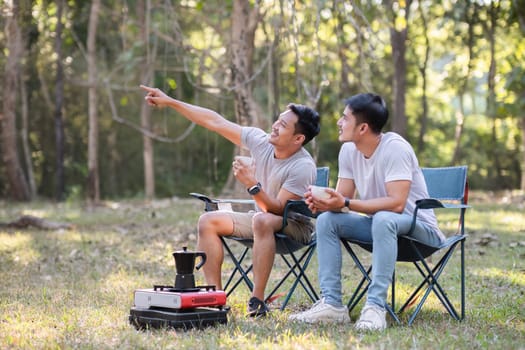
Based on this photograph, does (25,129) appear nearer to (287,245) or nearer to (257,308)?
(287,245)

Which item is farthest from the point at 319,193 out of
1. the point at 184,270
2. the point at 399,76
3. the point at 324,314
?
the point at 399,76

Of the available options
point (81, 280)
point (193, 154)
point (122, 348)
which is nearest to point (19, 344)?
point (122, 348)

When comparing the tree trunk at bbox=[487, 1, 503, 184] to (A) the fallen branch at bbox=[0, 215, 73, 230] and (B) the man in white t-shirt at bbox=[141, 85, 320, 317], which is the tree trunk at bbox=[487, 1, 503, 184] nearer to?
(A) the fallen branch at bbox=[0, 215, 73, 230]

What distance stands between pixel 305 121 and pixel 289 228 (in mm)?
556

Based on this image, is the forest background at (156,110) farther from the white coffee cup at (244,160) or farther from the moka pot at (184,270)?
the moka pot at (184,270)

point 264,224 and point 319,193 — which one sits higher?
point 319,193

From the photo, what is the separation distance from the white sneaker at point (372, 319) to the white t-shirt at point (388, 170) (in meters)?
0.54

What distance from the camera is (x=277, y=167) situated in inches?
167

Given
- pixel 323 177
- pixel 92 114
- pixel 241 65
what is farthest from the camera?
pixel 92 114

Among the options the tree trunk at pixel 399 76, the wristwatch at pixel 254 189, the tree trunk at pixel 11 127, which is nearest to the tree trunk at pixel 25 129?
the tree trunk at pixel 11 127

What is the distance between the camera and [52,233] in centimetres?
850

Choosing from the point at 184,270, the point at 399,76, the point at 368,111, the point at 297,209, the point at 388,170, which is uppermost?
the point at 399,76

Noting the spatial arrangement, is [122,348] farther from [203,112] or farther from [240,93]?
[240,93]

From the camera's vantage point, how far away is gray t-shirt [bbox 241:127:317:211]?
4.15 meters
